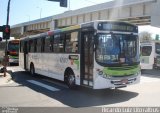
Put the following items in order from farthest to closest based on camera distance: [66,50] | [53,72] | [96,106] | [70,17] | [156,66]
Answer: [70,17], [156,66], [53,72], [66,50], [96,106]

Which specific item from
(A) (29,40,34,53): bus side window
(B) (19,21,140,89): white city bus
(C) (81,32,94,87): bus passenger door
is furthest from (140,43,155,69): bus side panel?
(C) (81,32,94,87): bus passenger door

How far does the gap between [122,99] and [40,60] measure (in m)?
9.25

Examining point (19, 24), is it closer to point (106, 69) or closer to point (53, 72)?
point (53, 72)

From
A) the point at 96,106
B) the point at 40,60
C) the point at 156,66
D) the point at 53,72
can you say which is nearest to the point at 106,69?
the point at 96,106

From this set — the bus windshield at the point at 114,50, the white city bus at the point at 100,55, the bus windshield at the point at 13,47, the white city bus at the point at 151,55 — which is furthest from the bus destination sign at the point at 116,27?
the bus windshield at the point at 13,47

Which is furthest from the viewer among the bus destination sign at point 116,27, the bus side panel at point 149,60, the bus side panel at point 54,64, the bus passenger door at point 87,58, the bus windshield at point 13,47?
the bus windshield at point 13,47

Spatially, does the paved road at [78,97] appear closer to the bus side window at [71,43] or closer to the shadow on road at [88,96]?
the shadow on road at [88,96]

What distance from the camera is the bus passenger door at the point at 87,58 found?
12592 mm

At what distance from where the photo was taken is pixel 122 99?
37.8 feet

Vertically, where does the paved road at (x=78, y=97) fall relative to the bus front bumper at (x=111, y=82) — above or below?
below

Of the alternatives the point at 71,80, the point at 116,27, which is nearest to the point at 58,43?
the point at 71,80

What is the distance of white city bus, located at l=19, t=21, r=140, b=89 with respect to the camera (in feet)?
Result: 40.1

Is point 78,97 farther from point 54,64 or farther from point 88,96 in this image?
point 54,64

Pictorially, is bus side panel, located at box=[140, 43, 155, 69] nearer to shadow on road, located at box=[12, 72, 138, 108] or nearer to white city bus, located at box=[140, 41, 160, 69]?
white city bus, located at box=[140, 41, 160, 69]
